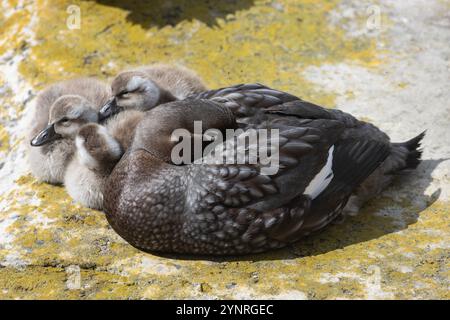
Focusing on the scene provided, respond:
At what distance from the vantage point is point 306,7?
21.3ft

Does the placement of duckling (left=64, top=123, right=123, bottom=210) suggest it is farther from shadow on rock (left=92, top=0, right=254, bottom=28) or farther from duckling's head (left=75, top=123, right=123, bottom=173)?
shadow on rock (left=92, top=0, right=254, bottom=28)

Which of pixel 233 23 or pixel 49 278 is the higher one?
pixel 233 23

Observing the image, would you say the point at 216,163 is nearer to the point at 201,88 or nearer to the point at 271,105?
the point at 271,105

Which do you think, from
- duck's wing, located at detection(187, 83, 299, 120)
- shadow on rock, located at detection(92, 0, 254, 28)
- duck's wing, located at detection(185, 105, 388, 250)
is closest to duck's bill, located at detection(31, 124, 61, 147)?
duck's wing, located at detection(187, 83, 299, 120)

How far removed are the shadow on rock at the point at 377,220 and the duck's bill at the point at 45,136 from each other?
1352 millimetres

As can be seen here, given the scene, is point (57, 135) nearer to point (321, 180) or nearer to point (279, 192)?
point (279, 192)

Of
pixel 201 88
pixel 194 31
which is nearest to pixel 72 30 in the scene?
pixel 194 31

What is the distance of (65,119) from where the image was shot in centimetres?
489

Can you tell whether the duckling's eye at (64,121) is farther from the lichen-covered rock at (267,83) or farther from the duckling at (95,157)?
the lichen-covered rock at (267,83)

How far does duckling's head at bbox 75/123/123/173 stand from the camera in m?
4.50

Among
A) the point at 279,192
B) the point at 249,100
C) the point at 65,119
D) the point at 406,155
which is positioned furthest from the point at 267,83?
the point at 279,192

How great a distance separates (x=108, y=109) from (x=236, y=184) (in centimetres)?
148

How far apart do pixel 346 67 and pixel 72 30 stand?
2448 millimetres

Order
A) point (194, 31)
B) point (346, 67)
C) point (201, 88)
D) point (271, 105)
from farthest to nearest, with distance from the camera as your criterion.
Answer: point (194, 31) → point (346, 67) → point (201, 88) → point (271, 105)
